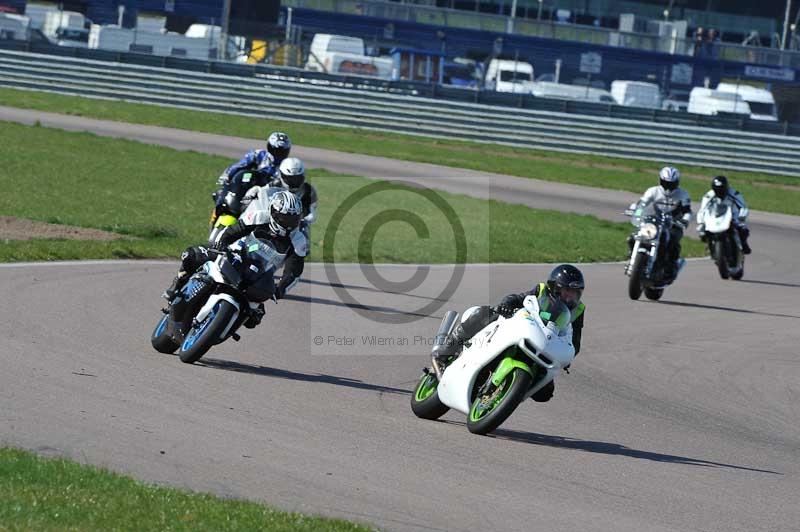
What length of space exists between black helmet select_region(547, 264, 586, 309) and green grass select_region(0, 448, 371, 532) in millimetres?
3036

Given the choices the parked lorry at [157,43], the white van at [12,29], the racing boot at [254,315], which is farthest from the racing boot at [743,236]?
the white van at [12,29]

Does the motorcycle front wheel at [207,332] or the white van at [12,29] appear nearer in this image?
the motorcycle front wheel at [207,332]

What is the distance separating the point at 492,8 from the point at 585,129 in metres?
25.4

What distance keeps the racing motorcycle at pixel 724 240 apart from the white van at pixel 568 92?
2386cm

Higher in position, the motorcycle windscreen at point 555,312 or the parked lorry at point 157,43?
the parked lorry at point 157,43

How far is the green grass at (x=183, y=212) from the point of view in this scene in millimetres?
18828

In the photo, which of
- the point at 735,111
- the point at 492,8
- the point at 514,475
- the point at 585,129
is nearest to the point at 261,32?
the point at 585,129

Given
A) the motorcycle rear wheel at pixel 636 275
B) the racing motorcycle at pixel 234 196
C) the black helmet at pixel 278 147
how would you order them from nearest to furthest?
the racing motorcycle at pixel 234 196 → the black helmet at pixel 278 147 → the motorcycle rear wheel at pixel 636 275

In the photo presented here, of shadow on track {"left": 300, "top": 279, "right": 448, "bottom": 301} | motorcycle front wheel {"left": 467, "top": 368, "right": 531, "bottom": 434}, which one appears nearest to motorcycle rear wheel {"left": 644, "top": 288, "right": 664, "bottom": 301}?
shadow on track {"left": 300, "top": 279, "right": 448, "bottom": 301}

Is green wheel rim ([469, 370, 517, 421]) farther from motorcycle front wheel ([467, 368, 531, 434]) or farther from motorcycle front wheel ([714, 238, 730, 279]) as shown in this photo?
motorcycle front wheel ([714, 238, 730, 279])

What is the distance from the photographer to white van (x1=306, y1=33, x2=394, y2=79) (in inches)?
1748

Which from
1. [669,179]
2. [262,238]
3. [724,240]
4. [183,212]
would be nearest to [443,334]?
[262,238]

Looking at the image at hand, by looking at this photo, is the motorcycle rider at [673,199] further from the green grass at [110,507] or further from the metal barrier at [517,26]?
the metal barrier at [517,26]

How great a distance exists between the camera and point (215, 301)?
10000 mm
